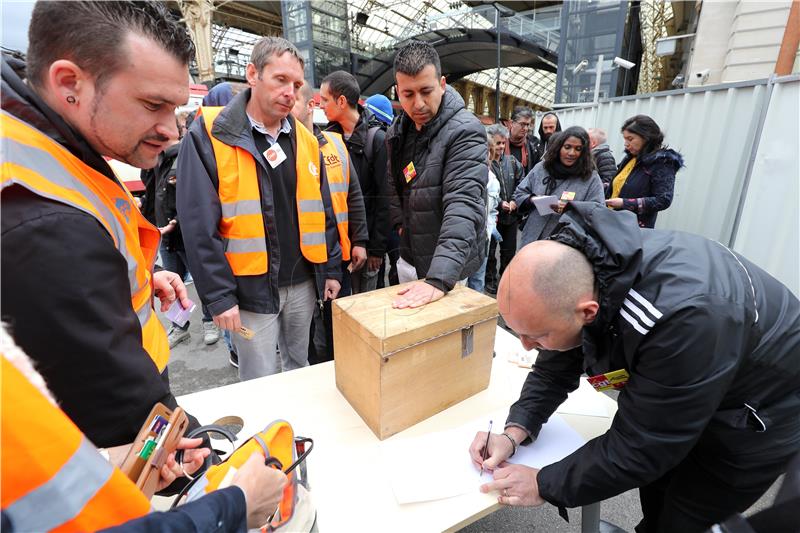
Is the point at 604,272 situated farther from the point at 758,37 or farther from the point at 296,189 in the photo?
the point at 758,37

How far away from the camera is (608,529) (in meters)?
1.29

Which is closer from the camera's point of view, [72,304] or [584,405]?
[72,304]

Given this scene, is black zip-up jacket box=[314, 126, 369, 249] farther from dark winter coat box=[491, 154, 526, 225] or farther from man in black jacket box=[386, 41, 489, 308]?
dark winter coat box=[491, 154, 526, 225]

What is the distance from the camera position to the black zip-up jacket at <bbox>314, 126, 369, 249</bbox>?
2.30 metres

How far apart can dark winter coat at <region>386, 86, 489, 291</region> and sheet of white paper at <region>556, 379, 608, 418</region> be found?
0.61 meters

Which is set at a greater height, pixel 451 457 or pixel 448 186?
pixel 448 186

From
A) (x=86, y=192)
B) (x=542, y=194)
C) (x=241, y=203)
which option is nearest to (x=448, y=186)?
(x=241, y=203)

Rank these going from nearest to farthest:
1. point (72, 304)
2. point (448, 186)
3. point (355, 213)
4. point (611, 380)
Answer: point (72, 304) → point (611, 380) → point (448, 186) → point (355, 213)

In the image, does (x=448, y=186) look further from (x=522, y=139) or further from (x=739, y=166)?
(x=522, y=139)

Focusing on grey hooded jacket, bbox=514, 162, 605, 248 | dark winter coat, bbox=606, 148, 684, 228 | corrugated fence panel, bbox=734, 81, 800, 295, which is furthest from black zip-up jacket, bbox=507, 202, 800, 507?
dark winter coat, bbox=606, 148, 684, 228

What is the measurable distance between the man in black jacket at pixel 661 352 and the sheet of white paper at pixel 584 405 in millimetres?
282

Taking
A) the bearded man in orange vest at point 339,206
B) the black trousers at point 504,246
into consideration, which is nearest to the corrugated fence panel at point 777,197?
the black trousers at point 504,246

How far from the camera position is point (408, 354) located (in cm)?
112

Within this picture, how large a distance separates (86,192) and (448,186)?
131 cm
